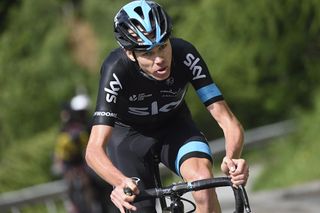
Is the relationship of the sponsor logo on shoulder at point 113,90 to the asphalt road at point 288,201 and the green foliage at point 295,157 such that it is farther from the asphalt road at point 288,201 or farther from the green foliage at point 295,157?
the green foliage at point 295,157

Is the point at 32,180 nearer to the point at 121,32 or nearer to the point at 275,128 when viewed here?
the point at 275,128

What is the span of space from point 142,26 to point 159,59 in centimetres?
25

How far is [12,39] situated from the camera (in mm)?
22938

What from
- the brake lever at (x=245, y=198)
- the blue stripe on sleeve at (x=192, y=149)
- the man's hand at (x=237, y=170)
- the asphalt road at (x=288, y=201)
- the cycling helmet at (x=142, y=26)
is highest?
the cycling helmet at (x=142, y=26)

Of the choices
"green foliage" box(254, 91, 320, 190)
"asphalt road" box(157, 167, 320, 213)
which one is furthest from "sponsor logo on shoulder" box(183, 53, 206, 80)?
"green foliage" box(254, 91, 320, 190)

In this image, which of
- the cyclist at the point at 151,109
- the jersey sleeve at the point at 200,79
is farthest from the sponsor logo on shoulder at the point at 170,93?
the jersey sleeve at the point at 200,79

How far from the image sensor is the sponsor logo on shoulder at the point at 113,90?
20.8 feet

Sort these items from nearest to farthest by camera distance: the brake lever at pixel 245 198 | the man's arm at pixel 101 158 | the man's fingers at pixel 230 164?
the brake lever at pixel 245 198 → the man's fingers at pixel 230 164 → the man's arm at pixel 101 158

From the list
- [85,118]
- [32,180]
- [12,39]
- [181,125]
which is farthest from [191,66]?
[12,39]

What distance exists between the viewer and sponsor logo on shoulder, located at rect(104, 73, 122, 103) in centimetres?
634

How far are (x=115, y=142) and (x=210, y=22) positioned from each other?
12407 millimetres

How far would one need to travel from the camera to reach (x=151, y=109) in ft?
21.9

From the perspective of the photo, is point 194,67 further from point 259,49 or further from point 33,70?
point 33,70

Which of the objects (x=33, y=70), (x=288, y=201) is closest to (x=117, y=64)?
(x=288, y=201)
